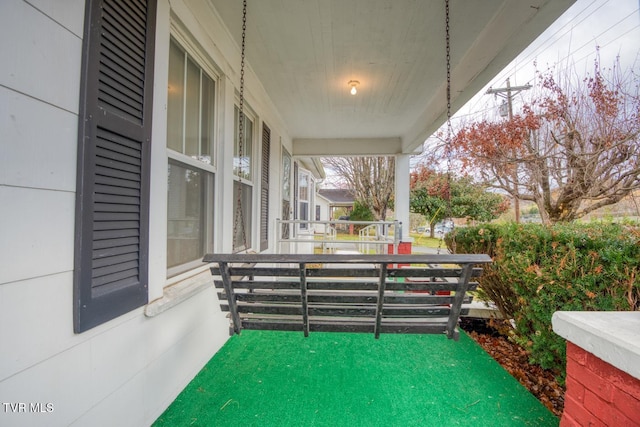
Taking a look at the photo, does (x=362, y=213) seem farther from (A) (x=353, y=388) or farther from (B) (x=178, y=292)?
(B) (x=178, y=292)

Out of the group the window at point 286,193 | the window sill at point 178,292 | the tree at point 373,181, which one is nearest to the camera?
the window sill at point 178,292

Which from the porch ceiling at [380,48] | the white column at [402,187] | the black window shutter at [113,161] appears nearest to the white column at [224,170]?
the porch ceiling at [380,48]

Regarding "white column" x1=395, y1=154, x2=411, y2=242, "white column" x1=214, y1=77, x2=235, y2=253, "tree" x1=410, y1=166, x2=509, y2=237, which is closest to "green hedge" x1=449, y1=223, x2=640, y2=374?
"white column" x1=214, y1=77, x2=235, y2=253

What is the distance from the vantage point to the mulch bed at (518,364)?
1.98m

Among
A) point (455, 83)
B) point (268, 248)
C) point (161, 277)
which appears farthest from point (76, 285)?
point (455, 83)

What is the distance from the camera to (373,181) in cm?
1338

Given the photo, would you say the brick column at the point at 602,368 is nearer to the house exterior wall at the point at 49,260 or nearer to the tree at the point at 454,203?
the house exterior wall at the point at 49,260

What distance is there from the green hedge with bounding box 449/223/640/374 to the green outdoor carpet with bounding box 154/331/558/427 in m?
0.42

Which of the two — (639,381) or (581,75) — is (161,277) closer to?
(639,381)

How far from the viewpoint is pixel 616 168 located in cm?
368

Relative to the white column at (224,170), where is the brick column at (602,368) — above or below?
below

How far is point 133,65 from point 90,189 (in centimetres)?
68

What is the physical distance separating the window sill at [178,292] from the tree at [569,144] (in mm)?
5065

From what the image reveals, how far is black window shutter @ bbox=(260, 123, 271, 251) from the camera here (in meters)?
3.87
